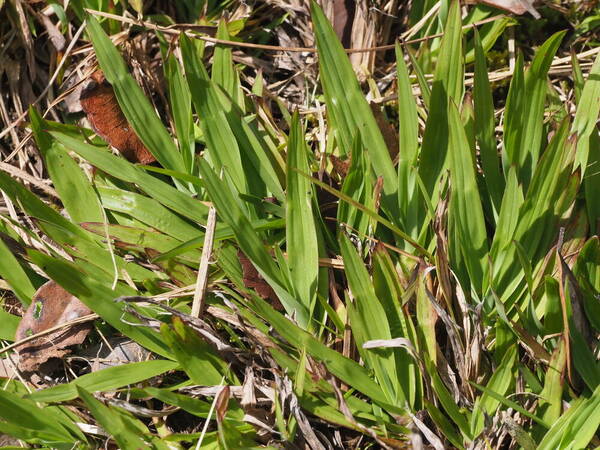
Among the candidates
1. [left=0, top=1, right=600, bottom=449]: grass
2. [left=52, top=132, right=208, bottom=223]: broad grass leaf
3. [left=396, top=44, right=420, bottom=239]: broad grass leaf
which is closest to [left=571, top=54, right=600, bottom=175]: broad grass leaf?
[left=0, top=1, right=600, bottom=449]: grass

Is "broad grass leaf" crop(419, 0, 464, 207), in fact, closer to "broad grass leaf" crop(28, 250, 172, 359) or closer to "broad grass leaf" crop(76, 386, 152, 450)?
"broad grass leaf" crop(28, 250, 172, 359)

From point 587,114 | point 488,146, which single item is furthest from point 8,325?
point 587,114

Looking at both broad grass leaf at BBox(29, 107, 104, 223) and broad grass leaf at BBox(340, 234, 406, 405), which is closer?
broad grass leaf at BBox(340, 234, 406, 405)

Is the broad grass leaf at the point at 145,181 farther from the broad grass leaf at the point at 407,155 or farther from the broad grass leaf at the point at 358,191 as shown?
the broad grass leaf at the point at 407,155

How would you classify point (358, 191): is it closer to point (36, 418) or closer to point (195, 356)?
point (195, 356)

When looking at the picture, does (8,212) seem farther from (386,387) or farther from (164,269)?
(386,387)

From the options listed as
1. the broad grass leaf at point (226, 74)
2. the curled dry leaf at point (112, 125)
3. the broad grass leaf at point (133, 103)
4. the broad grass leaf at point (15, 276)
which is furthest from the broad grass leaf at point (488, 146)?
the broad grass leaf at point (15, 276)
